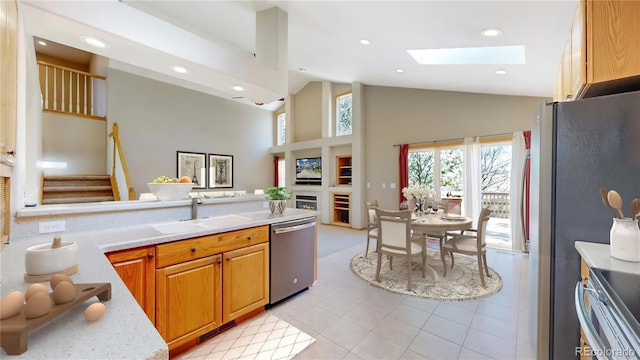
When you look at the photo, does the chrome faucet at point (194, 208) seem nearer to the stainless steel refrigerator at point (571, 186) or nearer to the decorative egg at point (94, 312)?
the decorative egg at point (94, 312)

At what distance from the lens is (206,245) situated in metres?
1.93

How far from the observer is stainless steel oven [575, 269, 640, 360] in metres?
0.79

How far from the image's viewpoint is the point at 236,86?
105 inches

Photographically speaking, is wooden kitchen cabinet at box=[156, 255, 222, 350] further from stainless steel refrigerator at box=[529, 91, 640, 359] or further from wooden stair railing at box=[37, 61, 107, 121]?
wooden stair railing at box=[37, 61, 107, 121]

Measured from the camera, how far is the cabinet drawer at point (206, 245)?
1.73 metres

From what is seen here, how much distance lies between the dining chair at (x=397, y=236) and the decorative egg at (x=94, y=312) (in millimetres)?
2617

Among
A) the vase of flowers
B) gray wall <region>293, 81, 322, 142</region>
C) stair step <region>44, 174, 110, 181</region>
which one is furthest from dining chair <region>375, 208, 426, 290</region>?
stair step <region>44, 174, 110, 181</region>

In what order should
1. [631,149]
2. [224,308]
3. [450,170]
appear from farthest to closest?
[450,170] < [224,308] < [631,149]

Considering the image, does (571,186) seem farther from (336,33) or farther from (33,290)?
(336,33)

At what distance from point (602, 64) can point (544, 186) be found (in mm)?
686

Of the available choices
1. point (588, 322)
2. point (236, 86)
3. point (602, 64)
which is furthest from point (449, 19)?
point (588, 322)

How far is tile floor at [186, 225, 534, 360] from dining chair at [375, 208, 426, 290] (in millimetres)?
450

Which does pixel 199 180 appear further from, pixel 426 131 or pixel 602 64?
pixel 602 64

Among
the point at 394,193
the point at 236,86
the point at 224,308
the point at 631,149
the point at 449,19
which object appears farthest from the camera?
the point at 394,193
